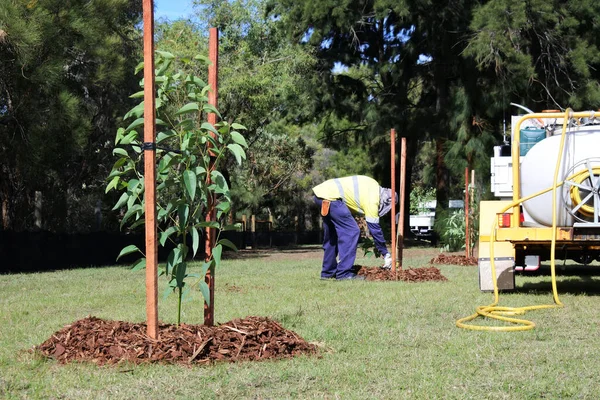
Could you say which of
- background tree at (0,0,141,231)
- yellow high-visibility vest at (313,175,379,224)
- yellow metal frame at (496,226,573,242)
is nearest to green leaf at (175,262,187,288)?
yellow metal frame at (496,226,573,242)

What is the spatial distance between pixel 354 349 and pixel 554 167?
4.31m

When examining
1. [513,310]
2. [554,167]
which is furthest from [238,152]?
[554,167]

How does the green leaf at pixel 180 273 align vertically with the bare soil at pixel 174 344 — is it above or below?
above

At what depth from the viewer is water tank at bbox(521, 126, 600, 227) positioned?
973 centimetres

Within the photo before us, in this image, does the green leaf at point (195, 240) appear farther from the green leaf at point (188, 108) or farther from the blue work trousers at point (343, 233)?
the blue work trousers at point (343, 233)

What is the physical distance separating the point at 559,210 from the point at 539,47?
56.4 feet

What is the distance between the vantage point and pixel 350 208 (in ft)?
44.6

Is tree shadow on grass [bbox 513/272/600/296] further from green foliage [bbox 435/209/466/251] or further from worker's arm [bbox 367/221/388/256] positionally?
green foliage [bbox 435/209/466/251]

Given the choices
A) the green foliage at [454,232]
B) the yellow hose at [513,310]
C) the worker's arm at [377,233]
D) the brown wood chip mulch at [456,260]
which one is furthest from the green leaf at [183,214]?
the green foliage at [454,232]

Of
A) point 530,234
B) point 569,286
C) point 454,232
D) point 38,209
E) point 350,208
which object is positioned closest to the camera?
point 530,234

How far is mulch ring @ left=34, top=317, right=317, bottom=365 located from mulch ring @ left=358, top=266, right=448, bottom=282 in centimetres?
673

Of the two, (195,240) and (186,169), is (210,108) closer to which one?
(186,169)

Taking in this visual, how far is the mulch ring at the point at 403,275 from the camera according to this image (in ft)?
43.4

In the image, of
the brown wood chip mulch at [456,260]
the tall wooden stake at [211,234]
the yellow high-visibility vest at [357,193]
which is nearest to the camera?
the tall wooden stake at [211,234]
